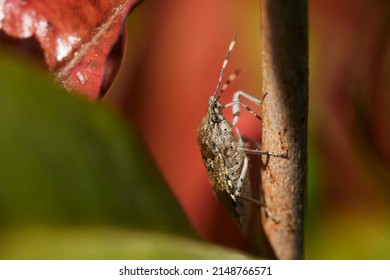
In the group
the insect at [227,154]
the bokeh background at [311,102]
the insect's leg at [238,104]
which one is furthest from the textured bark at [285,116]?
the insect's leg at [238,104]

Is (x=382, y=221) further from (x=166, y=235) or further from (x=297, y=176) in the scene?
(x=166, y=235)

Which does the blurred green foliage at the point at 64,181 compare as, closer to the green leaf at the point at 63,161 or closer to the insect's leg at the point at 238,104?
the green leaf at the point at 63,161

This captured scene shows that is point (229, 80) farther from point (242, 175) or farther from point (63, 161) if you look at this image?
point (63, 161)

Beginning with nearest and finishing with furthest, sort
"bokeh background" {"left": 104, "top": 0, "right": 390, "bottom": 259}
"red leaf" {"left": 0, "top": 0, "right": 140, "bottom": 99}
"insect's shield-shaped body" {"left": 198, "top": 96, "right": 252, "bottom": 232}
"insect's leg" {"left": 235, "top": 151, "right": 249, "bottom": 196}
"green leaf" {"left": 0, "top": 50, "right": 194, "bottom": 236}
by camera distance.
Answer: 1. "green leaf" {"left": 0, "top": 50, "right": 194, "bottom": 236}
2. "red leaf" {"left": 0, "top": 0, "right": 140, "bottom": 99}
3. "bokeh background" {"left": 104, "top": 0, "right": 390, "bottom": 259}
4. "insect's shield-shaped body" {"left": 198, "top": 96, "right": 252, "bottom": 232}
5. "insect's leg" {"left": 235, "top": 151, "right": 249, "bottom": 196}

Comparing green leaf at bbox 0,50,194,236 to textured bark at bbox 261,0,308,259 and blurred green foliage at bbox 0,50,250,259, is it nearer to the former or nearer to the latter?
blurred green foliage at bbox 0,50,250,259

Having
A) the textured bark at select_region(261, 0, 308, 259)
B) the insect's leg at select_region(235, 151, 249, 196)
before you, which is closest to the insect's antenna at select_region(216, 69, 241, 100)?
the insect's leg at select_region(235, 151, 249, 196)

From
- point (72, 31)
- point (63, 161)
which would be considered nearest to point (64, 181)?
point (63, 161)

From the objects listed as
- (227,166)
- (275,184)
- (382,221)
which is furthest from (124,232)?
(227,166)
